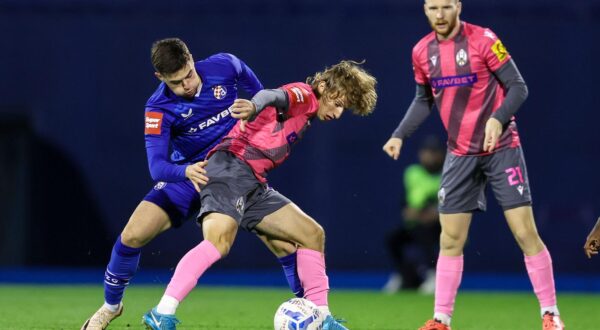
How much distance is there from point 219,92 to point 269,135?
458 millimetres

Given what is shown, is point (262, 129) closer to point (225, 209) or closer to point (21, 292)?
point (225, 209)

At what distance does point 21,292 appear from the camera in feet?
29.2

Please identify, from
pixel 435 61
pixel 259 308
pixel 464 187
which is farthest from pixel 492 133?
pixel 259 308

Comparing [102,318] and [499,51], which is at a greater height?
[499,51]

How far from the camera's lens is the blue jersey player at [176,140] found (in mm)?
5082

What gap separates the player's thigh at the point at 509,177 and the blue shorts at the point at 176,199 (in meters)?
1.43

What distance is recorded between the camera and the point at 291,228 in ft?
16.6

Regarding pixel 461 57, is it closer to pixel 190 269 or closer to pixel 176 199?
pixel 176 199

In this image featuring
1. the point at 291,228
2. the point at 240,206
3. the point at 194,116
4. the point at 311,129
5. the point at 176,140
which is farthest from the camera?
the point at 311,129

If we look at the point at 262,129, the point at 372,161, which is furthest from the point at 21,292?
the point at 262,129

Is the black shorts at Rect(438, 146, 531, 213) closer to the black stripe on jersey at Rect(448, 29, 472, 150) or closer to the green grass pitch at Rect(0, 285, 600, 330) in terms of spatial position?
the black stripe on jersey at Rect(448, 29, 472, 150)

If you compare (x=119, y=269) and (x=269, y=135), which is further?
(x=119, y=269)

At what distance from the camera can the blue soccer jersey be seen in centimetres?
513

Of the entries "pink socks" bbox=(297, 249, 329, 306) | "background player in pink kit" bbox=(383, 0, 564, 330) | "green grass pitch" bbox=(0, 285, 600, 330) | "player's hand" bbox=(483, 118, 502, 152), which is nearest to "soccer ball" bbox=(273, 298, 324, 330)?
"pink socks" bbox=(297, 249, 329, 306)
